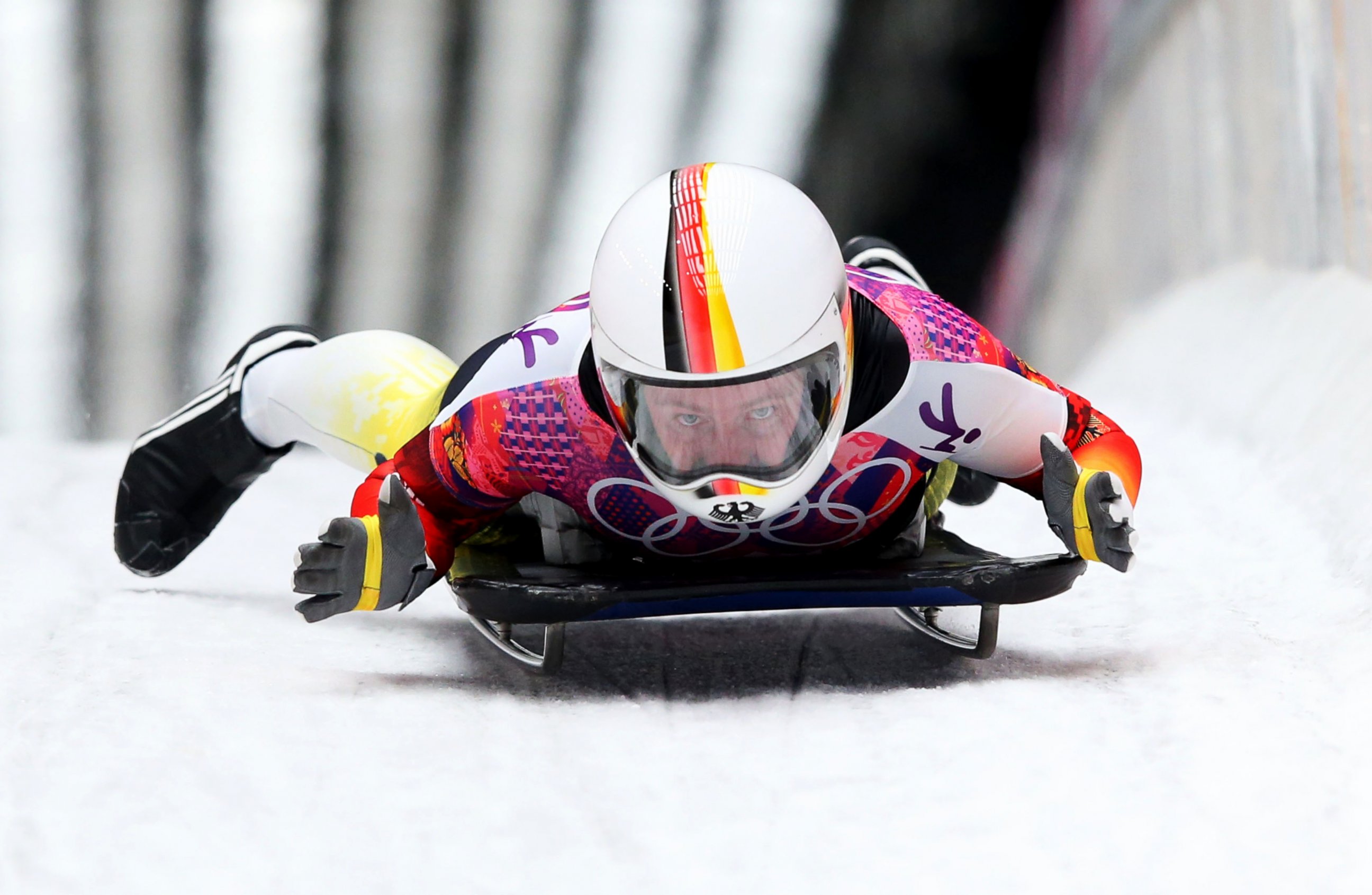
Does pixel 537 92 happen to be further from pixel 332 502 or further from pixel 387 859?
pixel 387 859

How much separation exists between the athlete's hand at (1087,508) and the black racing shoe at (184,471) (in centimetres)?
176

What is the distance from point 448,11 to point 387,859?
263 inches

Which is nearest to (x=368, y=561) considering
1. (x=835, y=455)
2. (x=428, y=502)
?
(x=428, y=502)

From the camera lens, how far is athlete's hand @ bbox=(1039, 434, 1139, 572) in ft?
7.09

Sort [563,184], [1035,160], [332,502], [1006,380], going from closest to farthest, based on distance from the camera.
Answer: [1006,380], [332,502], [563,184], [1035,160]

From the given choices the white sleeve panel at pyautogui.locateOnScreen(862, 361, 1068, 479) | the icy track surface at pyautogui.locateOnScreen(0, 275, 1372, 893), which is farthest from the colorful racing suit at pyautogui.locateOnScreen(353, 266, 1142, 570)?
the icy track surface at pyautogui.locateOnScreen(0, 275, 1372, 893)

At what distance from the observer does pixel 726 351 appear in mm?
2051

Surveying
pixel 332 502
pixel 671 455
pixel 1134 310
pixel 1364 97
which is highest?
pixel 1364 97

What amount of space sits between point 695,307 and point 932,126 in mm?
6552

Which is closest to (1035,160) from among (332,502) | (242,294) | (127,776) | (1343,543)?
(242,294)

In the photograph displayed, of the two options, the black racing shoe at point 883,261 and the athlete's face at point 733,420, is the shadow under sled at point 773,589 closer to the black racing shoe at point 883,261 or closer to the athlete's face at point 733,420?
the athlete's face at point 733,420

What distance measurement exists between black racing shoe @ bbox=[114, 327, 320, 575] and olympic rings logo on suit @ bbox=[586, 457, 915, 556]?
112 cm

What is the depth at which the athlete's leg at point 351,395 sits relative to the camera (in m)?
2.88

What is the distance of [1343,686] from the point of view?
6.91ft
